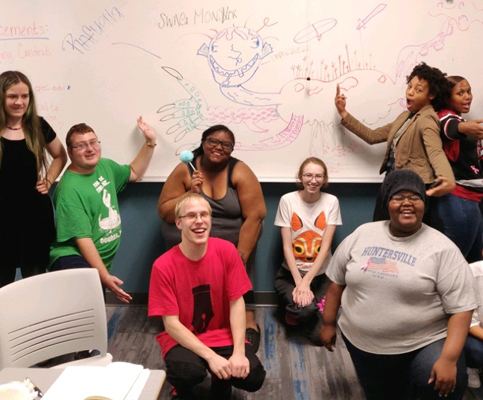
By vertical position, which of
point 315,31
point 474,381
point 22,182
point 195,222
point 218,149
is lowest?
point 474,381

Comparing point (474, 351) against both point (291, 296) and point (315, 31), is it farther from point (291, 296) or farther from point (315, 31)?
point (315, 31)

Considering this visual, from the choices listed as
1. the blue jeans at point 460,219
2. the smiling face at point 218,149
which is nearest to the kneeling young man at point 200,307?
the smiling face at point 218,149

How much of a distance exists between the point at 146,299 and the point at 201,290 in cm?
126

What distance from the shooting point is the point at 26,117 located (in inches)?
88.7

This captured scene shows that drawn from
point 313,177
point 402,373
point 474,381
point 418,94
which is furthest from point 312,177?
point 474,381

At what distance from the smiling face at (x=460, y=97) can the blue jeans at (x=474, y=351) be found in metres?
1.16

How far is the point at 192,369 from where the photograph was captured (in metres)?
1.94

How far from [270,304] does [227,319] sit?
1.08 metres

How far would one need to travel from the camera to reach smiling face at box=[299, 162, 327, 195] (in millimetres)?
2701

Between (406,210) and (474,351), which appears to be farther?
(474,351)

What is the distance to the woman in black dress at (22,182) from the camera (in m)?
2.20

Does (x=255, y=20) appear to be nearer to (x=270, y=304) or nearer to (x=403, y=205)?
(x=403, y=205)

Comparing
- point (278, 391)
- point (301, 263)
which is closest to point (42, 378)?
point (278, 391)

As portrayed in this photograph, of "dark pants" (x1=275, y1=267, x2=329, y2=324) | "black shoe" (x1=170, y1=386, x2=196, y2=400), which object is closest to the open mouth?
"dark pants" (x1=275, y1=267, x2=329, y2=324)
